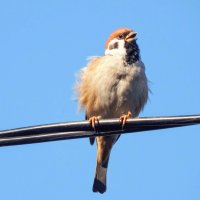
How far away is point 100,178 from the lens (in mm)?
5766

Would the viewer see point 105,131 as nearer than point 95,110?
Yes

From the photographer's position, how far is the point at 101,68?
550 centimetres

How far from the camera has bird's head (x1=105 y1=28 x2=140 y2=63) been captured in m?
5.68

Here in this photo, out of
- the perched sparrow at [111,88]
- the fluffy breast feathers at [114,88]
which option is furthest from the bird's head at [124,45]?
the fluffy breast feathers at [114,88]

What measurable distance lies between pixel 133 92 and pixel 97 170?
1058 mm

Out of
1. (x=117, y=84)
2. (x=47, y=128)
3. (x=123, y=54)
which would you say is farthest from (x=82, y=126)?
(x=123, y=54)

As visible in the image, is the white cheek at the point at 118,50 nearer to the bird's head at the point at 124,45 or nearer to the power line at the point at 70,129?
the bird's head at the point at 124,45

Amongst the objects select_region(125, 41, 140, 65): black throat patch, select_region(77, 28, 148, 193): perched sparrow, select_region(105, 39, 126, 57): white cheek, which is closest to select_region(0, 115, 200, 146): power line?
select_region(77, 28, 148, 193): perched sparrow

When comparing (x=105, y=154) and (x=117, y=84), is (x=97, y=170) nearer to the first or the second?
(x=105, y=154)

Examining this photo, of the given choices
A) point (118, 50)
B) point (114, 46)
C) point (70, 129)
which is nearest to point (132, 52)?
point (118, 50)

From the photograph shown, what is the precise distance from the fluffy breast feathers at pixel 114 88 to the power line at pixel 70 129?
208 centimetres

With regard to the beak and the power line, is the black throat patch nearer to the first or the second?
the beak

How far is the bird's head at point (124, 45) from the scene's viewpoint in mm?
5675

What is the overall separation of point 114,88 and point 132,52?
1.89 feet
